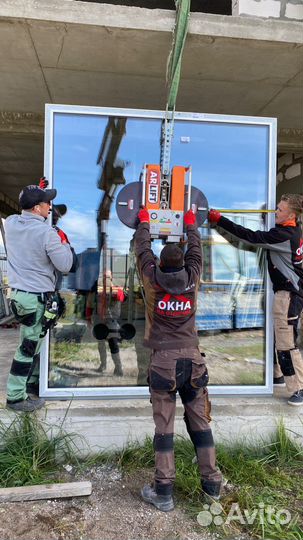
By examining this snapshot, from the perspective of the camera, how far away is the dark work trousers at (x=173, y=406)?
246 centimetres

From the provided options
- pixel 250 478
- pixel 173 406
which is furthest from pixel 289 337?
pixel 173 406

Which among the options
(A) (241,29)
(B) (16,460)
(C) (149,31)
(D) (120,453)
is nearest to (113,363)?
(D) (120,453)

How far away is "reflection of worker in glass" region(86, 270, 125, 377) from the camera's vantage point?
3.78 metres

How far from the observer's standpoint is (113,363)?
3779mm

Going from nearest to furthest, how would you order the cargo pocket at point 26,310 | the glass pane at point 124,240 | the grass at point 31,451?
the grass at point 31,451 < the cargo pocket at point 26,310 < the glass pane at point 124,240

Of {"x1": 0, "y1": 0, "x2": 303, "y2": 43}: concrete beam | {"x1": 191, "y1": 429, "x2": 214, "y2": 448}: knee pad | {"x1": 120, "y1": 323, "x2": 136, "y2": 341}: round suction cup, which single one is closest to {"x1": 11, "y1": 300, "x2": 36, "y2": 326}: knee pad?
{"x1": 120, "y1": 323, "x2": 136, "y2": 341}: round suction cup

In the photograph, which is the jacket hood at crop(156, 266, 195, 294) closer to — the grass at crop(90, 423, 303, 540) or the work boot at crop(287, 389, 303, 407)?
the grass at crop(90, 423, 303, 540)

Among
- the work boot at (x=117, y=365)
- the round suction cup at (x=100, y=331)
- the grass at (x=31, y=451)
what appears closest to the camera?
the grass at (x=31, y=451)

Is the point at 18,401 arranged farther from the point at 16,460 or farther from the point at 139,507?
the point at 139,507

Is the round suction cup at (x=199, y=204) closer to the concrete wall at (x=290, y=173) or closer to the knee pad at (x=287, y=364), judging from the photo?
the knee pad at (x=287, y=364)

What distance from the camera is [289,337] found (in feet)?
11.2

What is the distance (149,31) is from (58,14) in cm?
75

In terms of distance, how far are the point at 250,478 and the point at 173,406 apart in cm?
84
